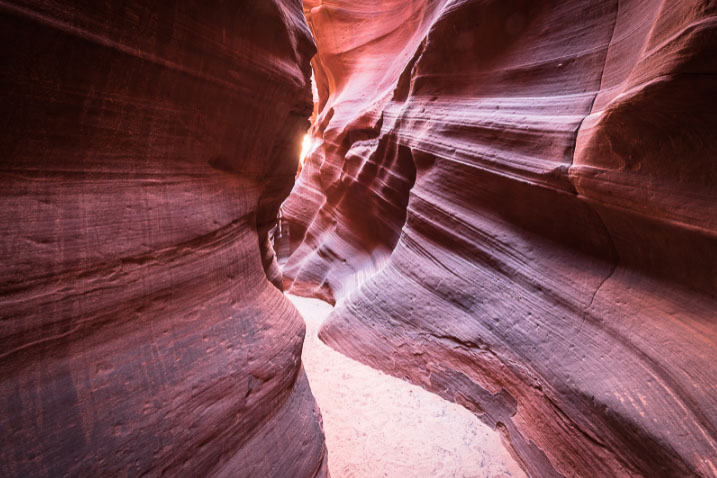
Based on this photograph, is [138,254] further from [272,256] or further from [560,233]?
[560,233]

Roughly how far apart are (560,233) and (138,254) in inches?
144

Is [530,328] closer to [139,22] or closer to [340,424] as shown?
[340,424]

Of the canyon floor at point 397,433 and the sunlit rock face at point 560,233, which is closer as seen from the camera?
the sunlit rock face at point 560,233

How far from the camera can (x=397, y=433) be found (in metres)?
2.83

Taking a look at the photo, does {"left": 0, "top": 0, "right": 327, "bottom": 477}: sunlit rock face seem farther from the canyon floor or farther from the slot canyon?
the canyon floor

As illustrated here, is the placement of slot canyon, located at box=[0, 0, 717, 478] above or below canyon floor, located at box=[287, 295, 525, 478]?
above

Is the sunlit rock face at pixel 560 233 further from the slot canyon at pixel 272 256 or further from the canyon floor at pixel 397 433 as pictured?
the canyon floor at pixel 397 433

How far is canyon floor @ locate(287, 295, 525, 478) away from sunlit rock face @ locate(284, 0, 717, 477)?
0.24 meters

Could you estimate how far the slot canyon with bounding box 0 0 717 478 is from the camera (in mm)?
1348

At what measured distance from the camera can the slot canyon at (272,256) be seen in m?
1.35

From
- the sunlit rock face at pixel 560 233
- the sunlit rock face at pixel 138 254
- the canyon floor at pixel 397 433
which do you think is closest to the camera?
the sunlit rock face at pixel 138 254

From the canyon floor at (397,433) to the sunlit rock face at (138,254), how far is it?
55 cm

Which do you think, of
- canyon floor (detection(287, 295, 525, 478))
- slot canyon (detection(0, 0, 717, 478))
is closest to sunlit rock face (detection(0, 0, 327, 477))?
slot canyon (detection(0, 0, 717, 478))

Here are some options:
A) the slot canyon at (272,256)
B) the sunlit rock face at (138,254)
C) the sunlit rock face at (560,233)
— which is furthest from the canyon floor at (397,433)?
the sunlit rock face at (138,254)
